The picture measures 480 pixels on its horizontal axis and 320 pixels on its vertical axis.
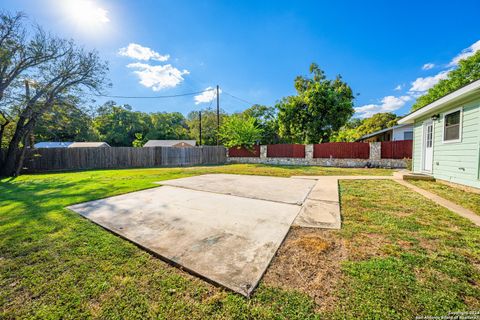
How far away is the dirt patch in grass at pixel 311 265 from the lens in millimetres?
1426

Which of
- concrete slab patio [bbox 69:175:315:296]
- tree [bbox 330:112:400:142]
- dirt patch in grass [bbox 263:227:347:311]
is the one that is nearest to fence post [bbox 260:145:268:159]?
concrete slab patio [bbox 69:175:315:296]

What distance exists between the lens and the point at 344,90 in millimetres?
15969

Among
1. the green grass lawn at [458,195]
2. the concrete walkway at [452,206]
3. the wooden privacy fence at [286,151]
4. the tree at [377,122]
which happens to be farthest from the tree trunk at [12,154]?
the tree at [377,122]

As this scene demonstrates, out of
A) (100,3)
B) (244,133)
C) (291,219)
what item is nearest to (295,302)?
(291,219)

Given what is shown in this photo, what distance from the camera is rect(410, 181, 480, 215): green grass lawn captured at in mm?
3425

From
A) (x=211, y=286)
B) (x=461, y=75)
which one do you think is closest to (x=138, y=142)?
(x=211, y=286)

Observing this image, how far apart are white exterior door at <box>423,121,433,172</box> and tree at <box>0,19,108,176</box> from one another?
51.2ft

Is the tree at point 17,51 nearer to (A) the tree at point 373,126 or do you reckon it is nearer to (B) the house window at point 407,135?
(B) the house window at point 407,135

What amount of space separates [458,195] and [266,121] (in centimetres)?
1982

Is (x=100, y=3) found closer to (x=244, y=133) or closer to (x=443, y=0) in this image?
(x=244, y=133)

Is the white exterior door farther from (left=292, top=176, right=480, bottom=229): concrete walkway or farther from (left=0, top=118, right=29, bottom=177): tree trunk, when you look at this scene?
(left=0, top=118, right=29, bottom=177): tree trunk

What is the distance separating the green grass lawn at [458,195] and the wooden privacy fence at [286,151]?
9.35m

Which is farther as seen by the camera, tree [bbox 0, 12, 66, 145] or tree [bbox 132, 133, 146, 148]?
tree [bbox 132, 133, 146, 148]

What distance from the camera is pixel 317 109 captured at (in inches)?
619
